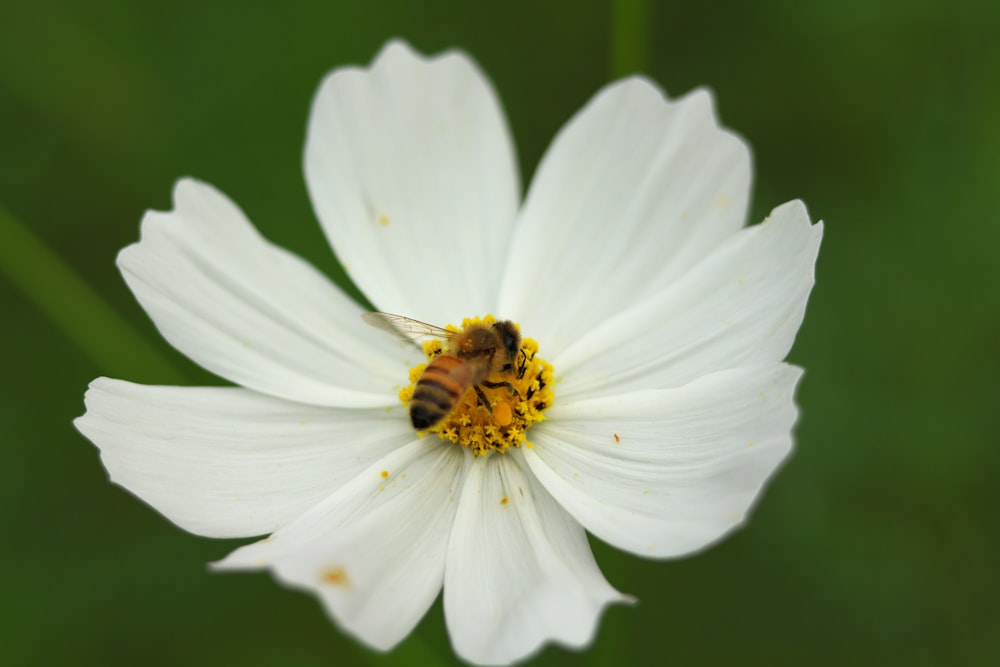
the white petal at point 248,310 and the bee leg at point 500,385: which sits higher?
the white petal at point 248,310

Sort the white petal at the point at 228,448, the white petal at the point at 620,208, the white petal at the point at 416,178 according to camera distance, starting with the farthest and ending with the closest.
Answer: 1. the white petal at the point at 416,178
2. the white petal at the point at 620,208
3. the white petal at the point at 228,448

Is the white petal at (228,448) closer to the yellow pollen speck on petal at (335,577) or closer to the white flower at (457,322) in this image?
the white flower at (457,322)

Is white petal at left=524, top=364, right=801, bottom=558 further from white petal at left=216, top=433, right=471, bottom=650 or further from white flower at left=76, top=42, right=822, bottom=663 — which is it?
white petal at left=216, top=433, right=471, bottom=650

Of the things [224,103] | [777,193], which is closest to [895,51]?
[777,193]

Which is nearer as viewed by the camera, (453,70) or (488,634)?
(488,634)

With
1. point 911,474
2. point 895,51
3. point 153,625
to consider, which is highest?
point 895,51

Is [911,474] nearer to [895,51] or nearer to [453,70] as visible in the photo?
[895,51]

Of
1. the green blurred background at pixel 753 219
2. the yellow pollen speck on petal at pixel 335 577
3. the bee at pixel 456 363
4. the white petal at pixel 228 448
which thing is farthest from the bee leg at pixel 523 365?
the yellow pollen speck on petal at pixel 335 577
